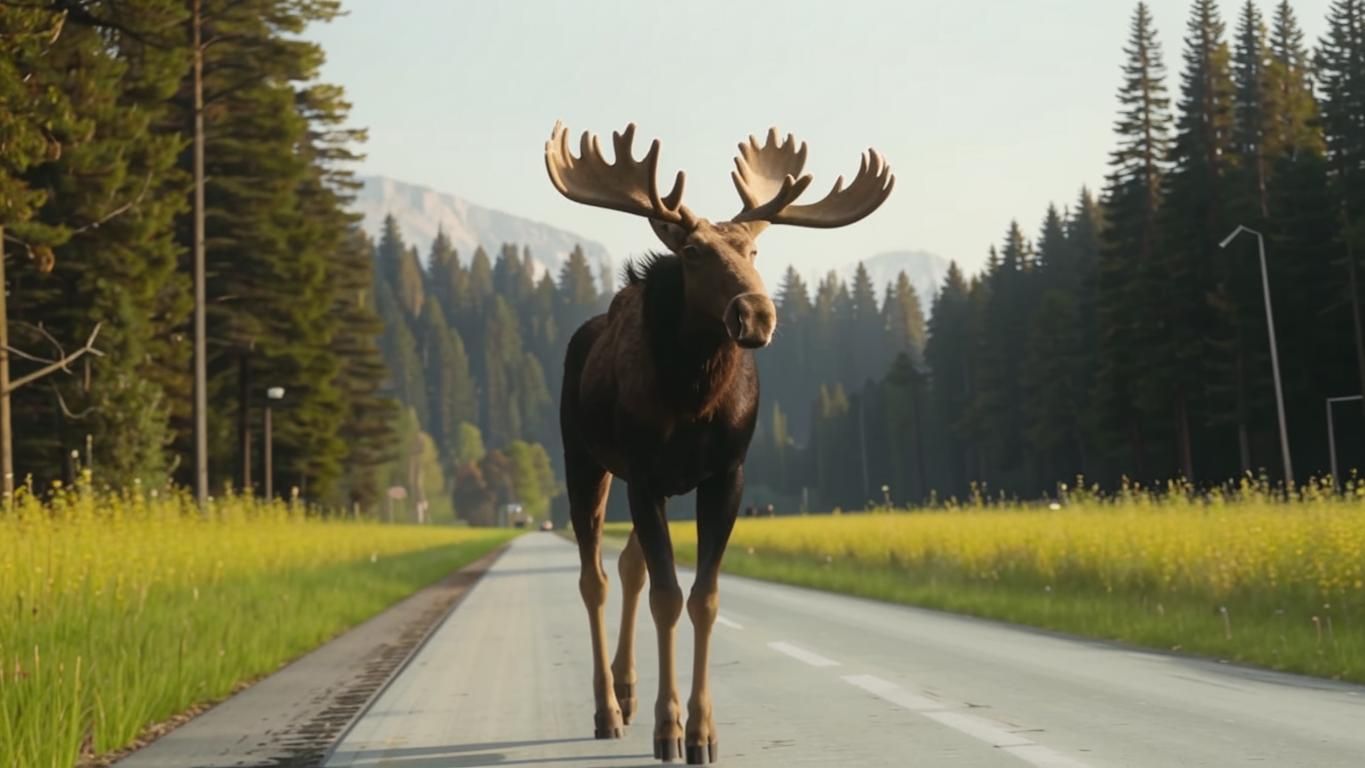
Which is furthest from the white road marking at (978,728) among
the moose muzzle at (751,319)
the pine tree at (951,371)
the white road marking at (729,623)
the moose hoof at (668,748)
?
the pine tree at (951,371)

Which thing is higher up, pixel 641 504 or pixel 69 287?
pixel 69 287

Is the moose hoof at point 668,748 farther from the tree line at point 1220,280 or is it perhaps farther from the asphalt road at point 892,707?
the tree line at point 1220,280

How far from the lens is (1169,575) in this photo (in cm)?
1825

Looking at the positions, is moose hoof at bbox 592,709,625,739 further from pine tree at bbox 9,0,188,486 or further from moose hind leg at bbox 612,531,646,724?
pine tree at bbox 9,0,188,486

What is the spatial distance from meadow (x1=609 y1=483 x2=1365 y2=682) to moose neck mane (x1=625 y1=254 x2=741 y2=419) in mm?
6352

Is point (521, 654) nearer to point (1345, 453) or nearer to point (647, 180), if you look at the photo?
point (647, 180)

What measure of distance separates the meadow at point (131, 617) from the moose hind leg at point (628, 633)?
2.79 meters

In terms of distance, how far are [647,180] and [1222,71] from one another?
66.2 metres

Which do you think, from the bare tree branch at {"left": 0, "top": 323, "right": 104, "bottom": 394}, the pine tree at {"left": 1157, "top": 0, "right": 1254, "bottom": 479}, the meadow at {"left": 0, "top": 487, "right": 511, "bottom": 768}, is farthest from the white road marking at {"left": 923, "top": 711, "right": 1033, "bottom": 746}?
the pine tree at {"left": 1157, "top": 0, "right": 1254, "bottom": 479}

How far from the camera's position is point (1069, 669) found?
447 inches

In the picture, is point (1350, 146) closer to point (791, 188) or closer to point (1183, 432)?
point (1183, 432)

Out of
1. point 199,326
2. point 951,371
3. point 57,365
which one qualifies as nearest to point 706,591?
point 57,365

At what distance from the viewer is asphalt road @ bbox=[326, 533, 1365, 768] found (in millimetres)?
7250

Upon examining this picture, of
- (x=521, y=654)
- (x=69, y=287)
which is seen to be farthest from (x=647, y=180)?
(x=69, y=287)
